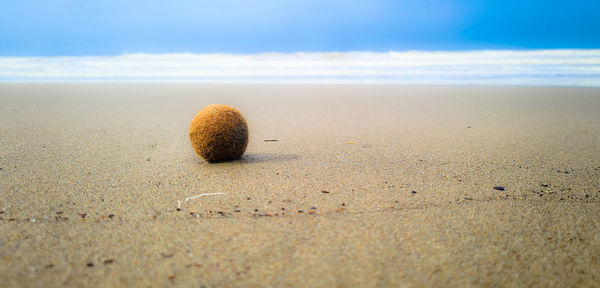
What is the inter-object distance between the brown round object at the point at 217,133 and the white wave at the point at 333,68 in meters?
7.64

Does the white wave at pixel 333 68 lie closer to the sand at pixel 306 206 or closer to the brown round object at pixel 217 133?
the sand at pixel 306 206

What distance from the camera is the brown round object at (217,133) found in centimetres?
295

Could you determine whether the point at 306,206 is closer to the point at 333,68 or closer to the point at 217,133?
the point at 217,133

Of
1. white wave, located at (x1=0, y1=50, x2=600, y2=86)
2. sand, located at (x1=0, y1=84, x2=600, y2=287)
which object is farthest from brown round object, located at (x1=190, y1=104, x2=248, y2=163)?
white wave, located at (x1=0, y1=50, x2=600, y2=86)

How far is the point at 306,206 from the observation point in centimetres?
218

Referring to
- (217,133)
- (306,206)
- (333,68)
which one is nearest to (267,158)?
(217,133)

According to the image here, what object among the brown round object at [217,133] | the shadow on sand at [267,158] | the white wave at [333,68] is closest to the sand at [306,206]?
the shadow on sand at [267,158]

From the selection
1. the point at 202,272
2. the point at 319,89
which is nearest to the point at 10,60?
the point at 319,89

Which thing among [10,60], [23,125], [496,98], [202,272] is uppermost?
[10,60]

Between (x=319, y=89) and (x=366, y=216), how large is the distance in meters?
6.85

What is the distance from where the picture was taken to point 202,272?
153 centimetres

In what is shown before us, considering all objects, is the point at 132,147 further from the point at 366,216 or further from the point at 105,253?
the point at 366,216

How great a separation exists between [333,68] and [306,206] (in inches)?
444

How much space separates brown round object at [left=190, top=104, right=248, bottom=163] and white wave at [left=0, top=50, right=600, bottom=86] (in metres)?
7.64
